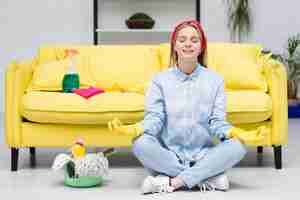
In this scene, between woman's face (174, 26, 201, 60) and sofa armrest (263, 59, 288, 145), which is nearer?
woman's face (174, 26, 201, 60)

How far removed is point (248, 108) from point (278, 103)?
0.63 ft

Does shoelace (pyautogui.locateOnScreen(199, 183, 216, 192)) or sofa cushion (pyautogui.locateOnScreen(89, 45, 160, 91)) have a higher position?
sofa cushion (pyautogui.locateOnScreen(89, 45, 160, 91))

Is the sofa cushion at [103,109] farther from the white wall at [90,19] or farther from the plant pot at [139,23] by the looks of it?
the white wall at [90,19]

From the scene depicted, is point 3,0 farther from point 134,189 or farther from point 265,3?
point 134,189

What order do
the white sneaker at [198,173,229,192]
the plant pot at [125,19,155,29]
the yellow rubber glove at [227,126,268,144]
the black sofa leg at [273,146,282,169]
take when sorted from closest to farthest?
1. the yellow rubber glove at [227,126,268,144]
2. the white sneaker at [198,173,229,192]
3. the black sofa leg at [273,146,282,169]
4. the plant pot at [125,19,155,29]

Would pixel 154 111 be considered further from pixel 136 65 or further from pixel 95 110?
pixel 136 65

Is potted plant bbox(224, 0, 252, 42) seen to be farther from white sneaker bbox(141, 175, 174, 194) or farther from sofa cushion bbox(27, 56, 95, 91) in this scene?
white sneaker bbox(141, 175, 174, 194)

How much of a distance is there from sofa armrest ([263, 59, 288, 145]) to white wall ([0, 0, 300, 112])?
2.38 m

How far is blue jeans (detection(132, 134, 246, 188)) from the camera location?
2746 mm

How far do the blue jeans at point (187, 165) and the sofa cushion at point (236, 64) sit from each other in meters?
0.79

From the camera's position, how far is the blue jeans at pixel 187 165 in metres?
2.75

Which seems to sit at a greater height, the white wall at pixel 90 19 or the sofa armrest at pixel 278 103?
the white wall at pixel 90 19

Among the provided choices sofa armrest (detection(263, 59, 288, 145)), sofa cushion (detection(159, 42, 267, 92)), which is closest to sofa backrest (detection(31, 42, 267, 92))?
sofa cushion (detection(159, 42, 267, 92))

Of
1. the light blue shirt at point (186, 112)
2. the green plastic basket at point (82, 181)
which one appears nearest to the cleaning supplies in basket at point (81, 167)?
the green plastic basket at point (82, 181)
